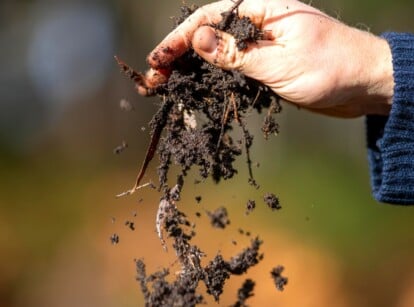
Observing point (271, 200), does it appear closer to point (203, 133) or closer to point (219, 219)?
point (219, 219)

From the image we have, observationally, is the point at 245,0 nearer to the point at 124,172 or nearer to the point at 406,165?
the point at 406,165

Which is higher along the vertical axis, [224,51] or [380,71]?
[224,51]

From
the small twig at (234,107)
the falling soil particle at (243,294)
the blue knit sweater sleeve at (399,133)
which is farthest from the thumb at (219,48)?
the falling soil particle at (243,294)

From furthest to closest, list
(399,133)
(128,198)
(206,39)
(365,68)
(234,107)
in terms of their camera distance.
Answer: (128,198) → (399,133) → (365,68) → (234,107) → (206,39)

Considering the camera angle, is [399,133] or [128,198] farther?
[128,198]

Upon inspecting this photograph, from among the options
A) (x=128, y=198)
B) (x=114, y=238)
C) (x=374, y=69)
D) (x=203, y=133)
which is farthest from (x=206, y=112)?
(x=128, y=198)

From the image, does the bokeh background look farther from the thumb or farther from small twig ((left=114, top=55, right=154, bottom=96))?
the thumb

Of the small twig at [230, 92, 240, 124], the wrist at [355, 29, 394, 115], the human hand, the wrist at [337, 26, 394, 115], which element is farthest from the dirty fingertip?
the wrist at [355, 29, 394, 115]

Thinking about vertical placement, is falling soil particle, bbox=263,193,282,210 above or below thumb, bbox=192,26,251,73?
below
